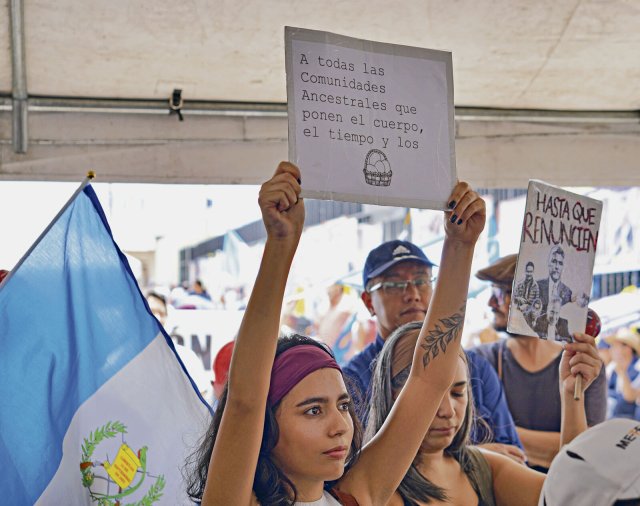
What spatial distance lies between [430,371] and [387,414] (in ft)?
0.97

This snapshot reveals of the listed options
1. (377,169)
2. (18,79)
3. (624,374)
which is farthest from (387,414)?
(624,374)

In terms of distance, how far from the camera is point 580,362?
9.37ft

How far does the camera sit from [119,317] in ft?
9.82

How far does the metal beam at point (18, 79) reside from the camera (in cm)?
346

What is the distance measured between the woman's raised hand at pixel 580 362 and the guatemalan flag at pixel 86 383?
1102 millimetres

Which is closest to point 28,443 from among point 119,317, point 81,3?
point 119,317

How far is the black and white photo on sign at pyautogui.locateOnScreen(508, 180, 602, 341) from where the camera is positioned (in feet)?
9.21

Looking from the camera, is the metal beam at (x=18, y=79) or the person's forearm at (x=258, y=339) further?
the metal beam at (x=18, y=79)

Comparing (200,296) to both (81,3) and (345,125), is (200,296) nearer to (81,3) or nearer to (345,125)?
(81,3)

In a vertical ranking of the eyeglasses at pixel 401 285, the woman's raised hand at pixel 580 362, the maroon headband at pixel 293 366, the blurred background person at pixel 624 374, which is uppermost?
the eyeglasses at pixel 401 285

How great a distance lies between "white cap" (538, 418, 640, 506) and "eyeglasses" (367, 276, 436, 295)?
99.9 inches

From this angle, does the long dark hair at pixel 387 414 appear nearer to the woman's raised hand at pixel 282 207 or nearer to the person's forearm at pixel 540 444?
the woman's raised hand at pixel 282 207

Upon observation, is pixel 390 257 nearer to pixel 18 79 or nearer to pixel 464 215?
pixel 464 215

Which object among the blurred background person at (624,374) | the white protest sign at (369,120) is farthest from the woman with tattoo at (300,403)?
the blurred background person at (624,374)
